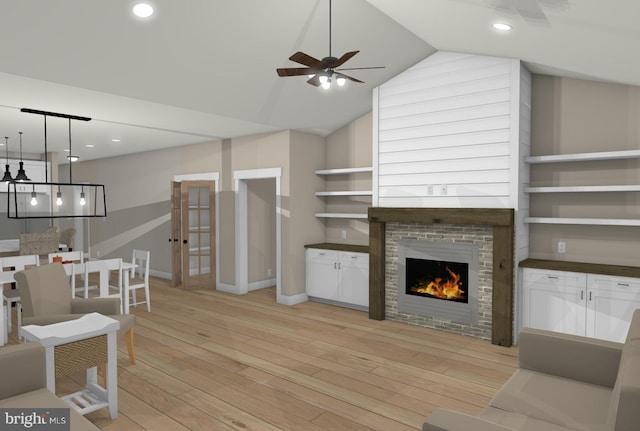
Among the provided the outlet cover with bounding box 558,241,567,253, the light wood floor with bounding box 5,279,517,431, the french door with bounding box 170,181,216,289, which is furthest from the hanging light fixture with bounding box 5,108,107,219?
the outlet cover with bounding box 558,241,567,253

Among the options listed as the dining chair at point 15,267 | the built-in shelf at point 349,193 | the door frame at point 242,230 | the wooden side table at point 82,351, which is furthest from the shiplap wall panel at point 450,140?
the dining chair at point 15,267

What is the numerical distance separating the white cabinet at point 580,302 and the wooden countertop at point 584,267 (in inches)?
1.7

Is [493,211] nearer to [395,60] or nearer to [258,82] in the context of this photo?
[395,60]

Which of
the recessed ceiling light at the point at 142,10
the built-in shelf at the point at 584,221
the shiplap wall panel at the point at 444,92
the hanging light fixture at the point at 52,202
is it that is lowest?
the built-in shelf at the point at 584,221

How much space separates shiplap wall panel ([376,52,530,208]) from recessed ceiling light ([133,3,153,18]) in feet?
9.90

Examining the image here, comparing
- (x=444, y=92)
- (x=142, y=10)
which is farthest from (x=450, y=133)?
(x=142, y=10)

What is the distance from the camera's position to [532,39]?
3.80 metres

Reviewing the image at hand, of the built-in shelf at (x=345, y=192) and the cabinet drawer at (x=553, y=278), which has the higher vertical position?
the built-in shelf at (x=345, y=192)

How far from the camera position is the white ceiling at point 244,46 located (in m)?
3.20

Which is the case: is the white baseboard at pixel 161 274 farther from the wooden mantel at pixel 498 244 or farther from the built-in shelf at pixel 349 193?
the wooden mantel at pixel 498 244

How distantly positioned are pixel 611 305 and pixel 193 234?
602cm

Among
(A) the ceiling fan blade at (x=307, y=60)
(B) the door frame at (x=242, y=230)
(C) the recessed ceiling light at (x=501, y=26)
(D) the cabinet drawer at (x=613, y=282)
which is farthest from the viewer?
(B) the door frame at (x=242, y=230)

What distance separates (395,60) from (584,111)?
209cm

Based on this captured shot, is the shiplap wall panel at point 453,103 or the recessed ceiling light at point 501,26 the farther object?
the shiplap wall panel at point 453,103
